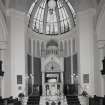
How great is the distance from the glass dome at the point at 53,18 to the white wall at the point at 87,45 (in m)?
10.3

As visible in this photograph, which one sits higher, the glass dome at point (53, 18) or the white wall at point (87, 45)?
the glass dome at point (53, 18)

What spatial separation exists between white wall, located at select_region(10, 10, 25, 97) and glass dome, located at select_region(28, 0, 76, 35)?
10.5 meters

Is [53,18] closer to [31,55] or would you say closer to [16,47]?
[31,55]

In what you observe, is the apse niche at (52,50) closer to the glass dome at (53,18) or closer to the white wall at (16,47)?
the glass dome at (53,18)

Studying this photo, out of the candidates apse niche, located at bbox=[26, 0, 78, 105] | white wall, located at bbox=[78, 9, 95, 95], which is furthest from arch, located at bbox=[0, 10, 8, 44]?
apse niche, located at bbox=[26, 0, 78, 105]

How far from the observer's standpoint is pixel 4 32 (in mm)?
23203

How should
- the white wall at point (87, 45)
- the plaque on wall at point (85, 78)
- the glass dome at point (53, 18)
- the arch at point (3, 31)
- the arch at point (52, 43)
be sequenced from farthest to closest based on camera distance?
the glass dome at point (53, 18), the arch at point (52, 43), the plaque on wall at point (85, 78), the white wall at point (87, 45), the arch at point (3, 31)

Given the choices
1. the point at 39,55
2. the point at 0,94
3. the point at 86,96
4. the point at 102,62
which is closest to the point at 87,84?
the point at 86,96

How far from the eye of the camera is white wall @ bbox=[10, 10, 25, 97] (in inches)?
976

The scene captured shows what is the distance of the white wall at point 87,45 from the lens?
25.2 metres

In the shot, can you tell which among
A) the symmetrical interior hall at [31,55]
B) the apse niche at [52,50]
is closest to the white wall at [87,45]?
the symmetrical interior hall at [31,55]

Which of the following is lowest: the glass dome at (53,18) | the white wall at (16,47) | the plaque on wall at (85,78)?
the plaque on wall at (85,78)

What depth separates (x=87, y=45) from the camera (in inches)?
1027

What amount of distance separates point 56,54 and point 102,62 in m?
14.6
